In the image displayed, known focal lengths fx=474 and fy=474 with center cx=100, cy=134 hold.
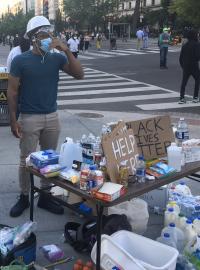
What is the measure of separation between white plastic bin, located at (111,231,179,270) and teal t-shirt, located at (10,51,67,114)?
5.17 feet

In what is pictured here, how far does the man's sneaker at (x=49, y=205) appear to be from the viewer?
492 centimetres

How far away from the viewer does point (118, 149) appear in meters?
3.76

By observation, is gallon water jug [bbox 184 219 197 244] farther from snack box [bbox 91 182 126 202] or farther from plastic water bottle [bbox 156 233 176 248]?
snack box [bbox 91 182 126 202]

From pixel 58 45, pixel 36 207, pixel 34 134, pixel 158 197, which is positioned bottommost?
pixel 36 207

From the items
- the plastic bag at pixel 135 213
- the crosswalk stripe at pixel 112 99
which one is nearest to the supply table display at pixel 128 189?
the plastic bag at pixel 135 213

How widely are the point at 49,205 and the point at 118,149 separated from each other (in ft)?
5.11

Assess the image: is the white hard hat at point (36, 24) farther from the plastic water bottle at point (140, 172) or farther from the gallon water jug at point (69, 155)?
the plastic water bottle at point (140, 172)

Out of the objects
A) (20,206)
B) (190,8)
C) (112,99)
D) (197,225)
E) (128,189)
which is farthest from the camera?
(190,8)

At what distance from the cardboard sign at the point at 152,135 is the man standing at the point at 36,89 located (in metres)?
0.85

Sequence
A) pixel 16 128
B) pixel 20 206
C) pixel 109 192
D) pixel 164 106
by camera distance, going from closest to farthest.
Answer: pixel 109 192 → pixel 16 128 → pixel 20 206 → pixel 164 106

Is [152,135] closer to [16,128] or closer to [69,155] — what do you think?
[69,155]

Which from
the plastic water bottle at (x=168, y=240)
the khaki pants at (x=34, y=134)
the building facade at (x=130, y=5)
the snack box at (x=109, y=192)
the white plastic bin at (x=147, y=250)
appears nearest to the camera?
the snack box at (x=109, y=192)

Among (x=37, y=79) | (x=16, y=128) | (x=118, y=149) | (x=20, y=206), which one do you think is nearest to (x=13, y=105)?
(x=16, y=128)

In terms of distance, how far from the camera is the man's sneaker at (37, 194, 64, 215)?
4.92 metres
